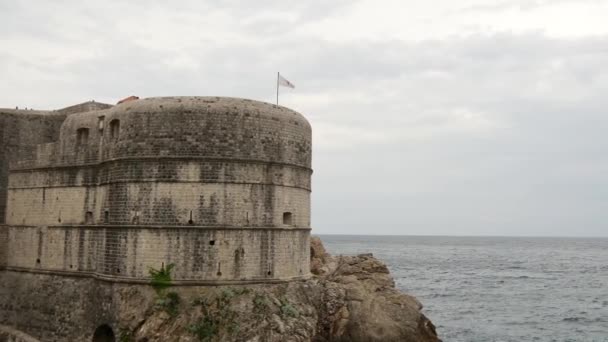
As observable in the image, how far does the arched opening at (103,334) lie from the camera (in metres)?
23.1

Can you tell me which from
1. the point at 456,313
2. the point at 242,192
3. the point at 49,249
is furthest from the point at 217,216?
the point at 456,313

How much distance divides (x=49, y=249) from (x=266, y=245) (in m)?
10.6

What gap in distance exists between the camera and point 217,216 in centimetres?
2239

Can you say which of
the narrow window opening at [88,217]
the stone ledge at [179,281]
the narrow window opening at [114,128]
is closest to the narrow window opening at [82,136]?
the narrow window opening at [114,128]

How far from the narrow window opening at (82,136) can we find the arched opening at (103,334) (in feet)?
27.0

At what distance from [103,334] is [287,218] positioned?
9009 millimetres

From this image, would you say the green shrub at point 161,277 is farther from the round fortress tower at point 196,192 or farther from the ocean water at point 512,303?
the ocean water at point 512,303

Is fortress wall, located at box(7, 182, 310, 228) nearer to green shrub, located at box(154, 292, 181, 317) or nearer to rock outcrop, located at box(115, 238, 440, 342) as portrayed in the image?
rock outcrop, located at box(115, 238, 440, 342)

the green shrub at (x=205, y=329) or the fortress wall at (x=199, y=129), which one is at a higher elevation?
the fortress wall at (x=199, y=129)

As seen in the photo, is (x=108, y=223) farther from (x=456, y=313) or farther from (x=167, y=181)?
(x=456, y=313)

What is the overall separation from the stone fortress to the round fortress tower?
0.04 metres

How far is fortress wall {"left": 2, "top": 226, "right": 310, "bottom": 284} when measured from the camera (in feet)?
72.6

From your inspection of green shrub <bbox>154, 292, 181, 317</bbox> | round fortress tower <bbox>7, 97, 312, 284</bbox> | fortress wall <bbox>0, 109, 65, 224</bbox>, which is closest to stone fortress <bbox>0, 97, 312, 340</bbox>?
round fortress tower <bbox>7, 97, 312, 284</bbox>

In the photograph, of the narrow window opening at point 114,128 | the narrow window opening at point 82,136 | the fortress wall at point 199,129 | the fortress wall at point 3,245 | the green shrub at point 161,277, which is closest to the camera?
the green shrub at point 161,277
